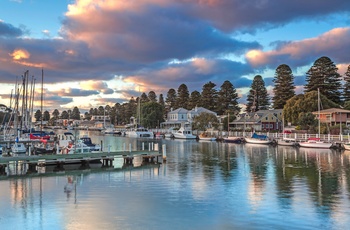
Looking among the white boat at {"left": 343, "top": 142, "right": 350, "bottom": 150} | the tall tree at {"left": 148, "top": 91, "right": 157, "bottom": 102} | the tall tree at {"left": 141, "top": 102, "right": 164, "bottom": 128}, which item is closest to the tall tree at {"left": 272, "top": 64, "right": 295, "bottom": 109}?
the tall tree at {"left": 141, "top": 102, "right": 164, "bottom": 128}

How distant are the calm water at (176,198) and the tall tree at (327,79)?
78278 mm

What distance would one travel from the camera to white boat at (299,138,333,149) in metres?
60.1

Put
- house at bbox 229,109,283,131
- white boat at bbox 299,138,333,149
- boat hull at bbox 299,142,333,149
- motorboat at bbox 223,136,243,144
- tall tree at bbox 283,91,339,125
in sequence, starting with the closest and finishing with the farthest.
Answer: boat hull at bbox 299,142,333,149 → white boat at bbox 299,138,333,149 → motorboat at bbox 223,136,243,144 → tall tree at bbox 283,91,339,125 → house at bbox 229,109,283,131

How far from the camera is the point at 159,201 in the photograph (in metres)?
21.2

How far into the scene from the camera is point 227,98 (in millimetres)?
142000

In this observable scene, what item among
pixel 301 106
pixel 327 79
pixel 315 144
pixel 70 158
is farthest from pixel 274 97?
pixel 70 158

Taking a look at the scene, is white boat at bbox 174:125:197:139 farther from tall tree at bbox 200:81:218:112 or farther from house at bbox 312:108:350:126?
tall tree at bbox 200:81:218:112

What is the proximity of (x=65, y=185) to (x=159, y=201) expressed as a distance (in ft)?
29.2

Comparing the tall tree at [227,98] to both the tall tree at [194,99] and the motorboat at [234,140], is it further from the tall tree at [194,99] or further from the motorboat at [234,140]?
the motorboat at [234,140]

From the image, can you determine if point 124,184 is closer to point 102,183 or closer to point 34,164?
point 102,183

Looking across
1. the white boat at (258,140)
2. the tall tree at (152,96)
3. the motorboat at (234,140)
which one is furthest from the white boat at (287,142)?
the tall tree at (152,96)

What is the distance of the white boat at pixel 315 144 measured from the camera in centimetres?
6013

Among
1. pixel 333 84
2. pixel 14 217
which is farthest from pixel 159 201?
pixel 333 84

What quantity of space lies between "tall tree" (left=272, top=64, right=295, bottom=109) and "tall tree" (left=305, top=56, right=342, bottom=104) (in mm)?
10491
